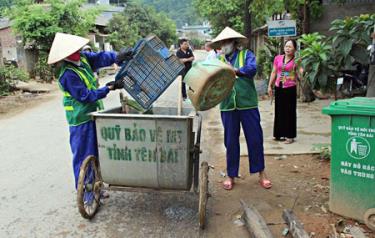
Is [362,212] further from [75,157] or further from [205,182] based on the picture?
[75,157]

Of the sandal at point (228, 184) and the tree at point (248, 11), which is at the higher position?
the tree at point (248, 11)

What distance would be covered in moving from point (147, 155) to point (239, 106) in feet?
4.25

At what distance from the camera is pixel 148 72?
3957mm

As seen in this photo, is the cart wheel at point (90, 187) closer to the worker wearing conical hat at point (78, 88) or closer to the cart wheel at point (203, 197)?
the worker wearing conical hat at point (78, 88)

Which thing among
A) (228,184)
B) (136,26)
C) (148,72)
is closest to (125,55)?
(148,72)

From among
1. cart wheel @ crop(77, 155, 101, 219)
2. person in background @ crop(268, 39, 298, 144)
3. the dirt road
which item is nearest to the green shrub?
the dirt road

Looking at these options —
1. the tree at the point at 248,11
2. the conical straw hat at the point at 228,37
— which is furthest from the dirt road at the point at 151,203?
the tree at the point at 248,11

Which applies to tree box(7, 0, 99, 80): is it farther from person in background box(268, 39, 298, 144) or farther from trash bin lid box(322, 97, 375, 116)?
trash bin lid box(322, 97, 375, 116)

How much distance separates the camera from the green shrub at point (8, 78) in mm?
13977

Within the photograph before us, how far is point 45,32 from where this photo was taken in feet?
59.8

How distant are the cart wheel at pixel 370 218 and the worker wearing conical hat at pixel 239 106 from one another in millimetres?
1349

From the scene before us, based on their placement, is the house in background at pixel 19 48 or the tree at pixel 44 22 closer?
the tree at pixel 44 22

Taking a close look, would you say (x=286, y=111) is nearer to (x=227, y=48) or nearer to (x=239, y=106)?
(x=239, y=106)

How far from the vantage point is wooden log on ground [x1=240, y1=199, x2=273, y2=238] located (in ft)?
11.1
